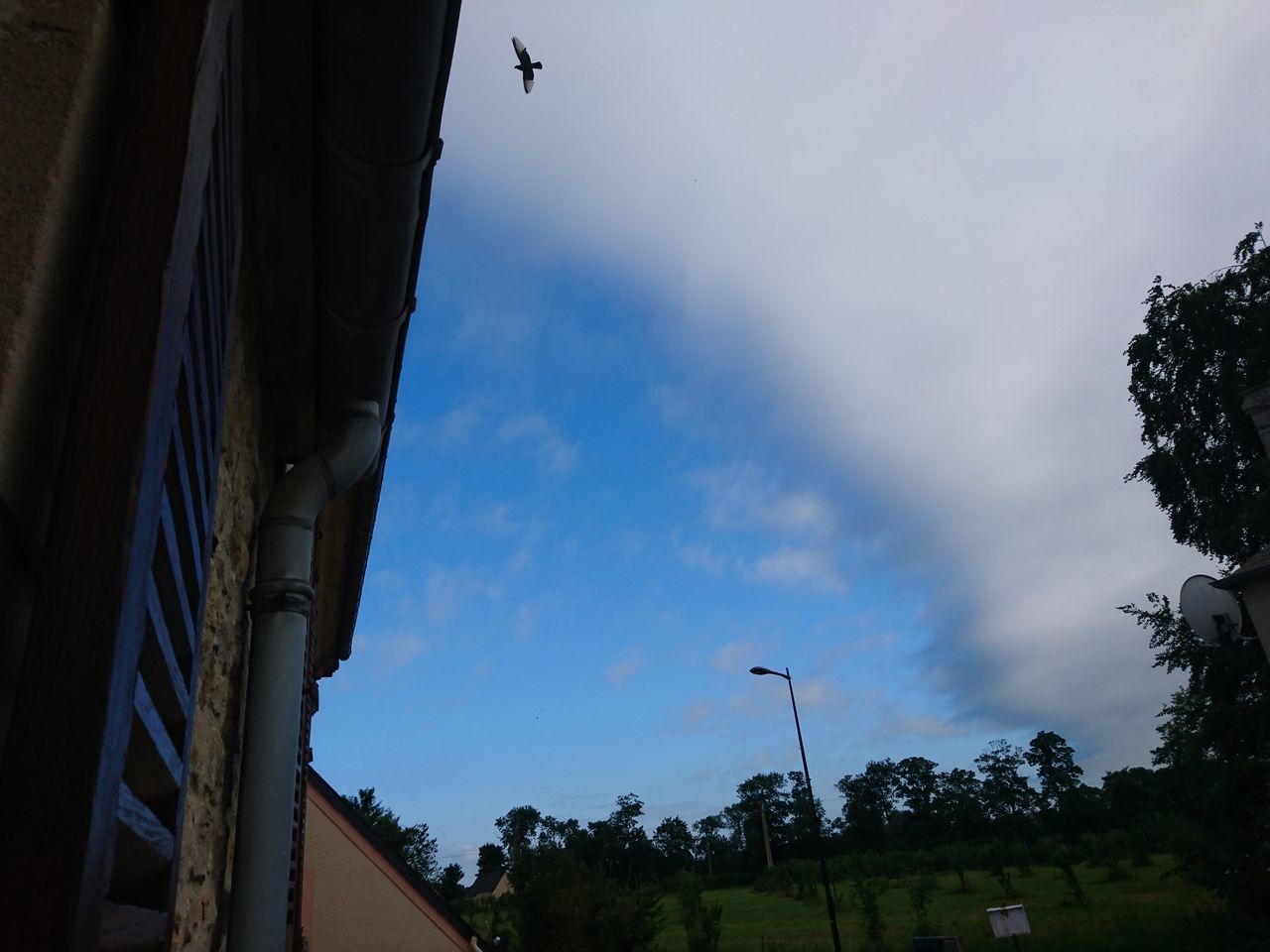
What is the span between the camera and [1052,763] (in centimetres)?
7681

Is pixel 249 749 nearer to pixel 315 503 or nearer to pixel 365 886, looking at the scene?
pixel 315 503

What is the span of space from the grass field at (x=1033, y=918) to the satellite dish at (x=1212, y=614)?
15.8 metres

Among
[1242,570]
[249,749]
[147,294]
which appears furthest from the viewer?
[1242,570]

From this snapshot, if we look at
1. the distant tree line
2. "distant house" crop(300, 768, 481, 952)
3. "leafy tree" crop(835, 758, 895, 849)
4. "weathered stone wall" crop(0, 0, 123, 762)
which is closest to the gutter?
"weathered stone wall" crop(0, 0, 123, 762)

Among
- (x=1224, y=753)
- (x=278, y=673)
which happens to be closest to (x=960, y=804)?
(x=1224, y=753)

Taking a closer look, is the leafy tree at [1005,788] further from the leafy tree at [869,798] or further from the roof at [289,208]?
the roof at [289,208]

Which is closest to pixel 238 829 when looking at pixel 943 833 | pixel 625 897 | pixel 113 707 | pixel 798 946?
pixel 113 707

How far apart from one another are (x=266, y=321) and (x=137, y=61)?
183 centimetres

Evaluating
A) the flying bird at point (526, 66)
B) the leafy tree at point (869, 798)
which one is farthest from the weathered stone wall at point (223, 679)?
the leafy tree at point (869, 798)

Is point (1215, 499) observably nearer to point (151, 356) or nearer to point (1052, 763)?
point (151, 356)

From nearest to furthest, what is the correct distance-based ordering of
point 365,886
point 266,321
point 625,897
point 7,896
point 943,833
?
1. point 7,896
2. point 266,321
3. point 365,886
4. point 625,897
5. point 943,833

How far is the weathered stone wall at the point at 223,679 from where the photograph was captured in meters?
2.27

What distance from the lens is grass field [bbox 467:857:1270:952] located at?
66.7 ft

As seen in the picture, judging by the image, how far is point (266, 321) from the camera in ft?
A: 9.30
